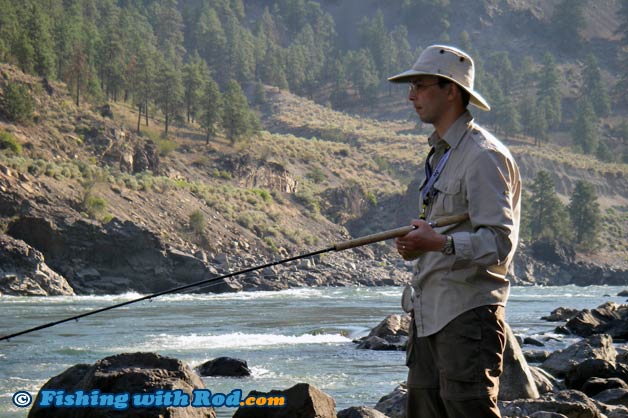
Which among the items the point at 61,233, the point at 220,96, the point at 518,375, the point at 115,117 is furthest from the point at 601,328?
the point at 220,96

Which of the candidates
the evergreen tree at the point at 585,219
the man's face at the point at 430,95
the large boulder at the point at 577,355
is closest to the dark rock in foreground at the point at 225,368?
the large boulder at the point at 577,355

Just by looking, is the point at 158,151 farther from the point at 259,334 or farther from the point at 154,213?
the point at 259,334

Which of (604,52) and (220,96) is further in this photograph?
(604,52)

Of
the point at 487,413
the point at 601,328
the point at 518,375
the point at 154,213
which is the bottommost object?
the point at 154,213

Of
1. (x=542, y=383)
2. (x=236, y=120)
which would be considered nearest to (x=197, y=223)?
(x=236, y=120)

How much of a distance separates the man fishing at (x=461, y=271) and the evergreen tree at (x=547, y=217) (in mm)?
91717

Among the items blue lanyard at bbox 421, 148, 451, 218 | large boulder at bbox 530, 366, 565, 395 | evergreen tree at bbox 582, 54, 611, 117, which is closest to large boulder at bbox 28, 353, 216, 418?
blue lanyard at bbox 421, 148, 451, 218

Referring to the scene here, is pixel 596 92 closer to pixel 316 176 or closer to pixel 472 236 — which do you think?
pixel 316 176

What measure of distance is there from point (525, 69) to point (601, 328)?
13209 cm

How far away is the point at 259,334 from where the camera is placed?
88.9 ft

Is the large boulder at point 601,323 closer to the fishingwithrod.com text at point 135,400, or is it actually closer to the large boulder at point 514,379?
the large boulder at point 514,379

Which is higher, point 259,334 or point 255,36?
point 255,36

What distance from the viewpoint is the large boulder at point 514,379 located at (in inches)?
460

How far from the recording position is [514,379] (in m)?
11.8
